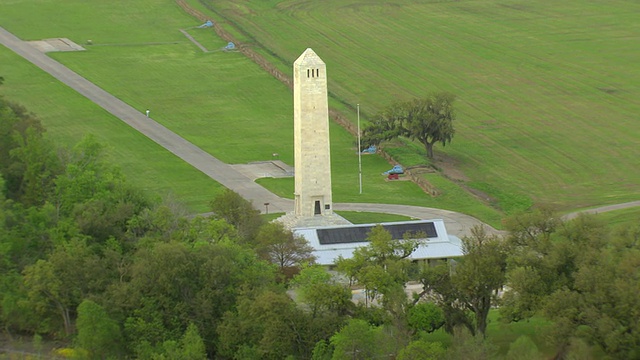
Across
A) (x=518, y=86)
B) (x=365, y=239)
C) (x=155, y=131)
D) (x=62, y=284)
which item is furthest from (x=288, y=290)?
(x=518, y=86)

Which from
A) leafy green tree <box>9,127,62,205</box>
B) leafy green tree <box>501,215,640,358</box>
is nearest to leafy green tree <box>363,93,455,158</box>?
leafy green tree <box>9,127,62,205</box>

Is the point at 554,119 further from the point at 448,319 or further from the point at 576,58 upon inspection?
the point at 448,319

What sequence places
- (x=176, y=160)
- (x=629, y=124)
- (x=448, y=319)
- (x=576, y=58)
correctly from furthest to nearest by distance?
(x=576, y=58), (x=629, y=124), (x=176, y=160), (x=448, y=319)

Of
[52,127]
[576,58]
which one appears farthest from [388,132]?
[576,58]

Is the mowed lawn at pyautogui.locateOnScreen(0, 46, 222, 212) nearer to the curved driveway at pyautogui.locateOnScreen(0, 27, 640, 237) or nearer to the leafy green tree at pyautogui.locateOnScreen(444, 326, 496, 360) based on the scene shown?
the curved driveway at pyautogui.locateOnScreen(0, 27, 640, 237)

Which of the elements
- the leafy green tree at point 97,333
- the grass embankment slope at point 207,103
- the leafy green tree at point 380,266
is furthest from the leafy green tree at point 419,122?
the leafy green tree at point 97,333

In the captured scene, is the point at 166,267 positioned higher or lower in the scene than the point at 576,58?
lower
